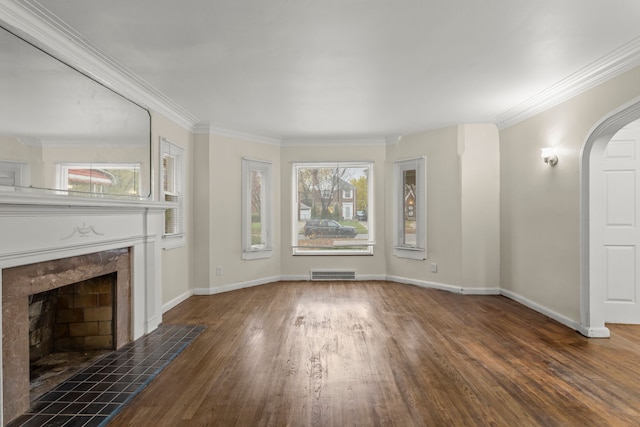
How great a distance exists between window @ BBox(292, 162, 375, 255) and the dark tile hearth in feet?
11.5

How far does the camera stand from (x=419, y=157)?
6.28m

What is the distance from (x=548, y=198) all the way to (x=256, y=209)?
4.38 m

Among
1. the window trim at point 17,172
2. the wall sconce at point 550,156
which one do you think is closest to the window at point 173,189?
the window trim at point 17,172

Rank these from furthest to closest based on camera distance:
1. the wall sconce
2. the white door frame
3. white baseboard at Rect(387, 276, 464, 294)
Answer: white baseboard at Rect(387, 276, 464, 294), the wall sconce, the white door frame

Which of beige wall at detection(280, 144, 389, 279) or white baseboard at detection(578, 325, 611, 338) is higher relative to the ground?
beige wall at detection(280, 144, 389, 279)

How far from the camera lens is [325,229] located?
6988 mm

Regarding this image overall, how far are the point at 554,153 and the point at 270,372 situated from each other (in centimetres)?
386

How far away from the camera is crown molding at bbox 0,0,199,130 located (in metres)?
2.45

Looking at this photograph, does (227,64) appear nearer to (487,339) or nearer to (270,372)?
(270,372)

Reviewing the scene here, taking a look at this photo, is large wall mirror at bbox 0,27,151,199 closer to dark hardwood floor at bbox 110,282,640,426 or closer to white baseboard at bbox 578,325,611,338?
dark hardwood floor at bbox 110,282,640,426

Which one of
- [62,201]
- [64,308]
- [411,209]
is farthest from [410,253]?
[62,201]

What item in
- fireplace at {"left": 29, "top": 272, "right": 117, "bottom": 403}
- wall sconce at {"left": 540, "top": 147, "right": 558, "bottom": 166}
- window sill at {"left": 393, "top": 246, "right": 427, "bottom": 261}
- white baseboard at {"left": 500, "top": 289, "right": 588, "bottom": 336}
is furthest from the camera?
window sill at {"left": 393, "top": 246, "right": 427, "bottom": 261}

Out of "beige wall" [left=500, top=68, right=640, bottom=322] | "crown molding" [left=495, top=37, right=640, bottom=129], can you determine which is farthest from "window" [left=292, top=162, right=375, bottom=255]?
"crown molding" [left=495, top=37, right=640, bottom=129]

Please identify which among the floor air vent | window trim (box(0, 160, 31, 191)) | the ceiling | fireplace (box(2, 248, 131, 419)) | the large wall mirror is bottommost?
the floor air vent
